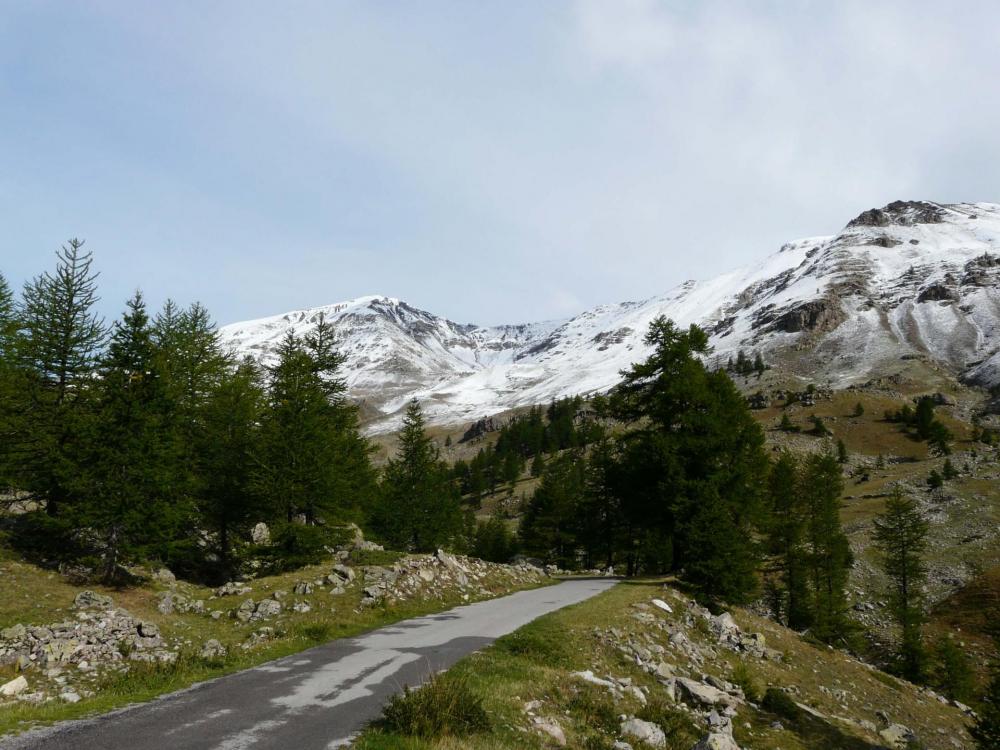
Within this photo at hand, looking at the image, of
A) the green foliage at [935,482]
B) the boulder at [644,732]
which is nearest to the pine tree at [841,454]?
the green foliage at [935,482]

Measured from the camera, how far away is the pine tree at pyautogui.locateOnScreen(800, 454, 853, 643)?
40594mm

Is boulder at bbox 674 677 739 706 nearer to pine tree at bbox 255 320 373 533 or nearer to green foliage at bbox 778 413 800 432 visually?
pine tree at bbox 255 320 373 533

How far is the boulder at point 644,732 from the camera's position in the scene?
11.6 metres

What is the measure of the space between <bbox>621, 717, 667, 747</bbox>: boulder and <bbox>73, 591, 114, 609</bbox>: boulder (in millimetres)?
17960

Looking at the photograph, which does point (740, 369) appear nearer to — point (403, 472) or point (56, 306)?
point (403, 472)

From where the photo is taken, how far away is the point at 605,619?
1994 centimetres

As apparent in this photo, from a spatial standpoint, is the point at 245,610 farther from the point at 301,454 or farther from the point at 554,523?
the point at 554,523

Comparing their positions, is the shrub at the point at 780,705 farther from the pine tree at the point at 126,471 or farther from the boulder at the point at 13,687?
the pine tree at the point at 126,471

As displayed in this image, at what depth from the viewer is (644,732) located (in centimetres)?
1175

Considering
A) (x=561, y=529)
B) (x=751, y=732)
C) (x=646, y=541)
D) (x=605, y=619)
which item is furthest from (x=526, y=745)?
(x=561, y=529)

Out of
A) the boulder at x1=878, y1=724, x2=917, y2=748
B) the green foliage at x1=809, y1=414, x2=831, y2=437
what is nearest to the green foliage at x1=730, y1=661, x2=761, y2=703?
the boulder at x1=878, y1=724, x2=917, y2=748

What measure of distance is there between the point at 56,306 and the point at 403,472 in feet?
90.0

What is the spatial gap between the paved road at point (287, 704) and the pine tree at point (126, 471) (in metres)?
11.1

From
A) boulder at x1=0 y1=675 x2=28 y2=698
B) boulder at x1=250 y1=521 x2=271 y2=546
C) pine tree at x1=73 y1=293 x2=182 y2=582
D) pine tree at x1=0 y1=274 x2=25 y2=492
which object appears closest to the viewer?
boulder at x1=0 y1=675 x2=28 y2=698
